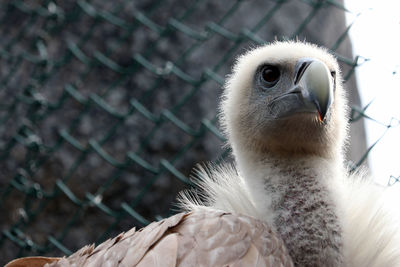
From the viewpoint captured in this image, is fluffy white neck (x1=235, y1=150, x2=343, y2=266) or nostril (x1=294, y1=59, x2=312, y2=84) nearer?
fluffy white neck (x1=235, y1=150, x2=343, y2=266)

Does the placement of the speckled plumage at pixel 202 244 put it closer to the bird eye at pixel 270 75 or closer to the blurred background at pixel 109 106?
the bird eye at pixel 270 75

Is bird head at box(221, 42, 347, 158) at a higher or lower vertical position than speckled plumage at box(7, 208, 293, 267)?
higher

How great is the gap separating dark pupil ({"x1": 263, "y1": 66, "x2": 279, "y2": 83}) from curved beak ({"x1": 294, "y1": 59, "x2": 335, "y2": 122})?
0.41ft

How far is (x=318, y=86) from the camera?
3.50ft

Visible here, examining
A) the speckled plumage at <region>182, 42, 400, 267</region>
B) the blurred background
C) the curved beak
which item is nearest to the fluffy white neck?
the speckled plumage at <region>182, 42, 400, 267</region>

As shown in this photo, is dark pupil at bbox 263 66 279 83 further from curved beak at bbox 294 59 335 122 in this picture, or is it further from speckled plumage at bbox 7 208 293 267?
speckled plumage at bbox 7 208 293 267

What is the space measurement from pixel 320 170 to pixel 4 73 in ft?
6.56

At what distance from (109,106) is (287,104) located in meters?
1.47

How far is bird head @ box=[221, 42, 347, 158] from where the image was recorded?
1.12 m

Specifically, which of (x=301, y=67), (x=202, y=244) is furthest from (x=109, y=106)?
(x=202, y=244)

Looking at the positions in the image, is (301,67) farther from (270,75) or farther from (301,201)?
(301,201)

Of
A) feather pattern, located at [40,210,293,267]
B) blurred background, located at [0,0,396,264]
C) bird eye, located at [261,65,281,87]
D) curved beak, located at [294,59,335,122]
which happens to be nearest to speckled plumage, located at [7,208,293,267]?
feather pattern, located at [40,210,293,267]

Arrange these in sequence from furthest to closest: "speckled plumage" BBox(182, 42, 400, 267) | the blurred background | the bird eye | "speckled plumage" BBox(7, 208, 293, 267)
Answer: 1. the blurred background
2. the bird eye
3. "speckled plumage" BBox(182, 42, 400, 267)
4. "speckled plumage" BBox(7, 208, 293, 267)

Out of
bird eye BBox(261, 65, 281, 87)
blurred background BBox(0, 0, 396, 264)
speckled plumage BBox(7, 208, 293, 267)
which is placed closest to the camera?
speckled plumage BBox(7, 208, 293, 267)
